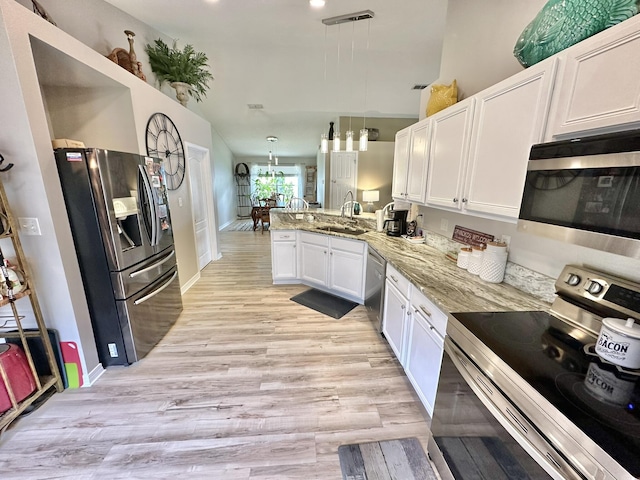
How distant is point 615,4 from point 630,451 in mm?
1516

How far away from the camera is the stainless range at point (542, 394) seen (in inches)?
26.5

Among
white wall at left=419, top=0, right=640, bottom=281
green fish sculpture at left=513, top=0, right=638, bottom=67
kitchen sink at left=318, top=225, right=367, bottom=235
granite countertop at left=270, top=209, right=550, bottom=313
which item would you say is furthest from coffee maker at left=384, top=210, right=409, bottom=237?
green fish sculpture at left=513, top=0, right=638, bottom=67

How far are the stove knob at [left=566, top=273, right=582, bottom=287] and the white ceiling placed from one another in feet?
9.69

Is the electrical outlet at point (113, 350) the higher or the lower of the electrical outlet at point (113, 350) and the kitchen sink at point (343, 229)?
the lower

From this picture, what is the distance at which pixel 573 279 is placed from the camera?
4.02 ft

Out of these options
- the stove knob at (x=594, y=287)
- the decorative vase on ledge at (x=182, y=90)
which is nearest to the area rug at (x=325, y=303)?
the stove knob at (x=594, y=287)

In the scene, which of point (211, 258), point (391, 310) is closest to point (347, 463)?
point (391, 310)

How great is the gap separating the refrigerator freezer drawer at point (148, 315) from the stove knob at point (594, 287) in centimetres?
290

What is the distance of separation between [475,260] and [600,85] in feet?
3.81

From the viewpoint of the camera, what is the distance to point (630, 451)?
602mm

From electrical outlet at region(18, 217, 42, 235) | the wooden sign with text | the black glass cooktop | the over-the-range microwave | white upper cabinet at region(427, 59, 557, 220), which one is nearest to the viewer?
the black glass cooktop

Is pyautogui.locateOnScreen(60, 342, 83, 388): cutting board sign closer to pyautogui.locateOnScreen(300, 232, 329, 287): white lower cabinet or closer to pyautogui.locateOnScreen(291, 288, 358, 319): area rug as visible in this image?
pyautogui.locateOnScreen(291, 288, 358, 319): area rug

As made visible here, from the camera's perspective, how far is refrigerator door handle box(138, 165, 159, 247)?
2184 mm

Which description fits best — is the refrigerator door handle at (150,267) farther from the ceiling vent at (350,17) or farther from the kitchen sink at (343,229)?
the ceiling vent at (350,17)
